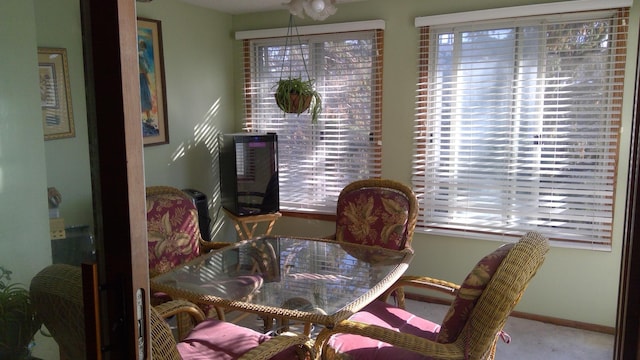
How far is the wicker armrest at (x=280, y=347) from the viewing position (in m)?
1.76

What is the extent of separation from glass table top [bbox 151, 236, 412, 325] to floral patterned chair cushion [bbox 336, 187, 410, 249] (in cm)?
17

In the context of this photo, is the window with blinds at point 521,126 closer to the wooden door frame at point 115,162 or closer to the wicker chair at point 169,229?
the wicker chair at point 169,229

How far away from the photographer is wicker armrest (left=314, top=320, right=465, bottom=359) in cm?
175

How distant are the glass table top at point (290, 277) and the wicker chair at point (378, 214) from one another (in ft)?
0.55

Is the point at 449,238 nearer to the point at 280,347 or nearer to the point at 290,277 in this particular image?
the point at 290,277

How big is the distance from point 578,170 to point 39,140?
11.0ft

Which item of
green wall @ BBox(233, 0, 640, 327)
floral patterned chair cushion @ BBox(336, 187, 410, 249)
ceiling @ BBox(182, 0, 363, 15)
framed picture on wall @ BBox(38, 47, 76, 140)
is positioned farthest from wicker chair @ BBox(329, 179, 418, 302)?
framed picture on wall @ BBox(38, 47, 76, 140)

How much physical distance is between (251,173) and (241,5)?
4.55 ft

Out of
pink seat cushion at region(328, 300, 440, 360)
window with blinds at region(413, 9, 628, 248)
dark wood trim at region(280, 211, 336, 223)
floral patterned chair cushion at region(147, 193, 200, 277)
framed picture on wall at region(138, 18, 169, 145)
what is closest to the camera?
pink seat cushion at region(328, 300, 440, 360)

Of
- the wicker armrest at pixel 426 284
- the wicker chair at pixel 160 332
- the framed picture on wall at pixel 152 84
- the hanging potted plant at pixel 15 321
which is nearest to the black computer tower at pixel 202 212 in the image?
the framed picture on wall at pixel 152 84

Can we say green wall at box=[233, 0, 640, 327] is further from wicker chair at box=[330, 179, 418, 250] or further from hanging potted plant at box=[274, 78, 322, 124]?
wicker chair at box=[330, 179, 418, 250]

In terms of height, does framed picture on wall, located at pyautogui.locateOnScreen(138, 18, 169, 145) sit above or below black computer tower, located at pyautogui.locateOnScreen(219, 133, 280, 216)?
above

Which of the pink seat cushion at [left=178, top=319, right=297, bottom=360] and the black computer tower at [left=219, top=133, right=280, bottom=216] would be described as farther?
the black computer tower at [left=219, top=133, right=280, bottom=216]

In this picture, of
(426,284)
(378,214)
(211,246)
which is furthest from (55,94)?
(378,214)
